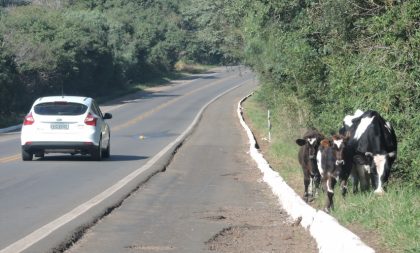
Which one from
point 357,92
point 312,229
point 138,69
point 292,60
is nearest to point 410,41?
point 357,92

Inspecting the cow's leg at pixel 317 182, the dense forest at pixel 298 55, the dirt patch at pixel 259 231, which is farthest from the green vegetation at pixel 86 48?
the dirt patch at pixel 259 231

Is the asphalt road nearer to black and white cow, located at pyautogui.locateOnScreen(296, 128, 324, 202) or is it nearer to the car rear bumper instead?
the car rear bumper

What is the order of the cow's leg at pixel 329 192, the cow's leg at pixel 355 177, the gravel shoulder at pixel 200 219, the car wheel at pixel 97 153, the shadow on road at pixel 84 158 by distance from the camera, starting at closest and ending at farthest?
the gravel shoulder at pixel 200 219
the cow's leg at pixel 329 192
the cow's leg at pixel 355 177
the car wheel at pixel 97 153
the shadow on road at pixel 84 158

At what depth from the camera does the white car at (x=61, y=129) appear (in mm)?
22938

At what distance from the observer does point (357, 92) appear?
17.2 metres

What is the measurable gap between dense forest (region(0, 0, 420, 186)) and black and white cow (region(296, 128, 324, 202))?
167 cm

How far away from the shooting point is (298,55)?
23125mm

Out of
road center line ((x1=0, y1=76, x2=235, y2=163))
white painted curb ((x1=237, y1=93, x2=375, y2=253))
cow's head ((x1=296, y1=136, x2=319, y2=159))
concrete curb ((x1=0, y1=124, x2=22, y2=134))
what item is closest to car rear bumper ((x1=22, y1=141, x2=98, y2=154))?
road center line ((x1=0, y1=76, x2=235, y2=163))

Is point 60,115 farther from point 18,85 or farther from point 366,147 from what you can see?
point 18,85

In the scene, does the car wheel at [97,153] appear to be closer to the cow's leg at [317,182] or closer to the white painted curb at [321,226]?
the white painted curb at [321,226]

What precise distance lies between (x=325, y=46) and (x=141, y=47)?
241ft

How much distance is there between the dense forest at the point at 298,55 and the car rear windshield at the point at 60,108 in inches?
200

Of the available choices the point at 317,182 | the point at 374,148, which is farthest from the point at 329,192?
the point at 374,148

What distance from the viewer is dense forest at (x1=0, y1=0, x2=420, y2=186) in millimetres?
14938
